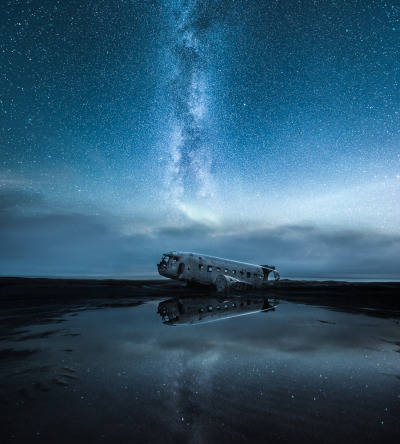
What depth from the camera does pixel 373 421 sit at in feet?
11.0

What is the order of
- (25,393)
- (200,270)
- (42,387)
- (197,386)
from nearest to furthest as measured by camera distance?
(25,393) < (42,387) < (197,386) < (200,270)

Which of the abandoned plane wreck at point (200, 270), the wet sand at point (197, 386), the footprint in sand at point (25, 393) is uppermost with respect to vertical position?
the abandoned plane wreck at point (200, 270)

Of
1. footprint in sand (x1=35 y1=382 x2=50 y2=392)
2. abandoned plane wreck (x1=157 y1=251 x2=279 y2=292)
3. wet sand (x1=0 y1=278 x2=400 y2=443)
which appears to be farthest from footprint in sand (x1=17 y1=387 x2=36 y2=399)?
abandoned plane wreck (x1=157 y1=251 x2=279 y2=292)

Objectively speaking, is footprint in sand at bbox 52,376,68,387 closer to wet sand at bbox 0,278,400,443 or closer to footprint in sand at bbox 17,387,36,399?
wet sand at bbox 0,278,400,443

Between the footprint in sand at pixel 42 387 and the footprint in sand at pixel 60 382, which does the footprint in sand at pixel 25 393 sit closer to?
the footprint in sand at pixel 42 387

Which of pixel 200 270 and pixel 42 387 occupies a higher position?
pixel 200 270

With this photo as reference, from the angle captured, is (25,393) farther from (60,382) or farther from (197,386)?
(197,386)

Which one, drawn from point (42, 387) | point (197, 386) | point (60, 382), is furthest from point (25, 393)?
point (197, 386)

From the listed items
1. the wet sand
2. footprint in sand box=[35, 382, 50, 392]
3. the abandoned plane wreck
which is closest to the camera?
the wet sand

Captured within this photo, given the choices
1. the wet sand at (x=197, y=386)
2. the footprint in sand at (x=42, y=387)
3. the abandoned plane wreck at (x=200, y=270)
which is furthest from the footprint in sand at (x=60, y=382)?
the abandoned plane wreck at (x=200, y=270)

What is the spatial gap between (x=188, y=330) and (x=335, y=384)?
545 cm

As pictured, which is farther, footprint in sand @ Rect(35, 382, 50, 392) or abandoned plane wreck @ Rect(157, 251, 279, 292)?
abandoned plane wreck @ Rect(157, 251, 279, 292)

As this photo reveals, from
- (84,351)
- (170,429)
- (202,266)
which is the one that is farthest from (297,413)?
(202,266)

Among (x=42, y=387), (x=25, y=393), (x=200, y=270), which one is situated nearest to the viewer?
(x=25, y=393)
